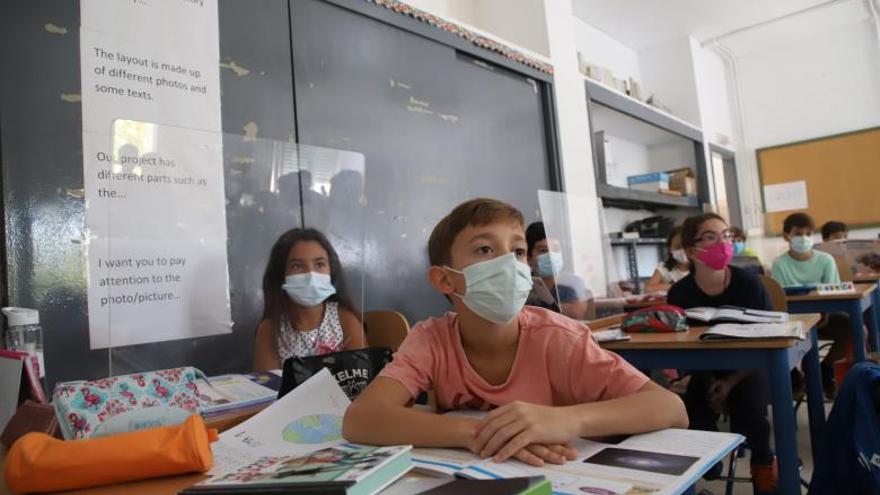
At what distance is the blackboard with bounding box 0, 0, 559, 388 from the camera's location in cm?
156

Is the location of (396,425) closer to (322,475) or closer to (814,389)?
(322,475)

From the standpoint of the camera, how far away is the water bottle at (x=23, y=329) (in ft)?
4.59

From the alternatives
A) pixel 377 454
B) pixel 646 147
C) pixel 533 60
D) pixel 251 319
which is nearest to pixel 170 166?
pixel 251 319

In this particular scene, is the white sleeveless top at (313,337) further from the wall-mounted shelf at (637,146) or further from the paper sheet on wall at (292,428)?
the wall-mounted shelf at (637,146)

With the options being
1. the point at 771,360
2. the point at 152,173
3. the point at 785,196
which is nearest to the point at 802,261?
the point at 771,360

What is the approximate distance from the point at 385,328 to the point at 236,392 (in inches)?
23.4

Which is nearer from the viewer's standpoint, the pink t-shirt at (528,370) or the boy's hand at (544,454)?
the boy's hand at (544,454)

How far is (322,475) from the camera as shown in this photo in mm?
603

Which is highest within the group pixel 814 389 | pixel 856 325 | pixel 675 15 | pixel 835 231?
pixel 675 15

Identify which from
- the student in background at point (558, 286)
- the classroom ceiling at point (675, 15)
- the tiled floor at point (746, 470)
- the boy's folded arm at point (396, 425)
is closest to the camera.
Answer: the boy's folded arm at point (396, 425)

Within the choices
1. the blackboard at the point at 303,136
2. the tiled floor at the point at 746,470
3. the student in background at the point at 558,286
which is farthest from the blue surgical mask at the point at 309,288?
the tiled floor at the point at 746,470

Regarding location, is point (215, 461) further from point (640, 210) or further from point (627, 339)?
point (640, 210)

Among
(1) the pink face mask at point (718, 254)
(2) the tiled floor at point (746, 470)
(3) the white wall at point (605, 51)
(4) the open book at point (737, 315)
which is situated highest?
(3) the white wall at point (605, 51)

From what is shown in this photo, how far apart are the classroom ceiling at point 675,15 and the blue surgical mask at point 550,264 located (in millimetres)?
3326
